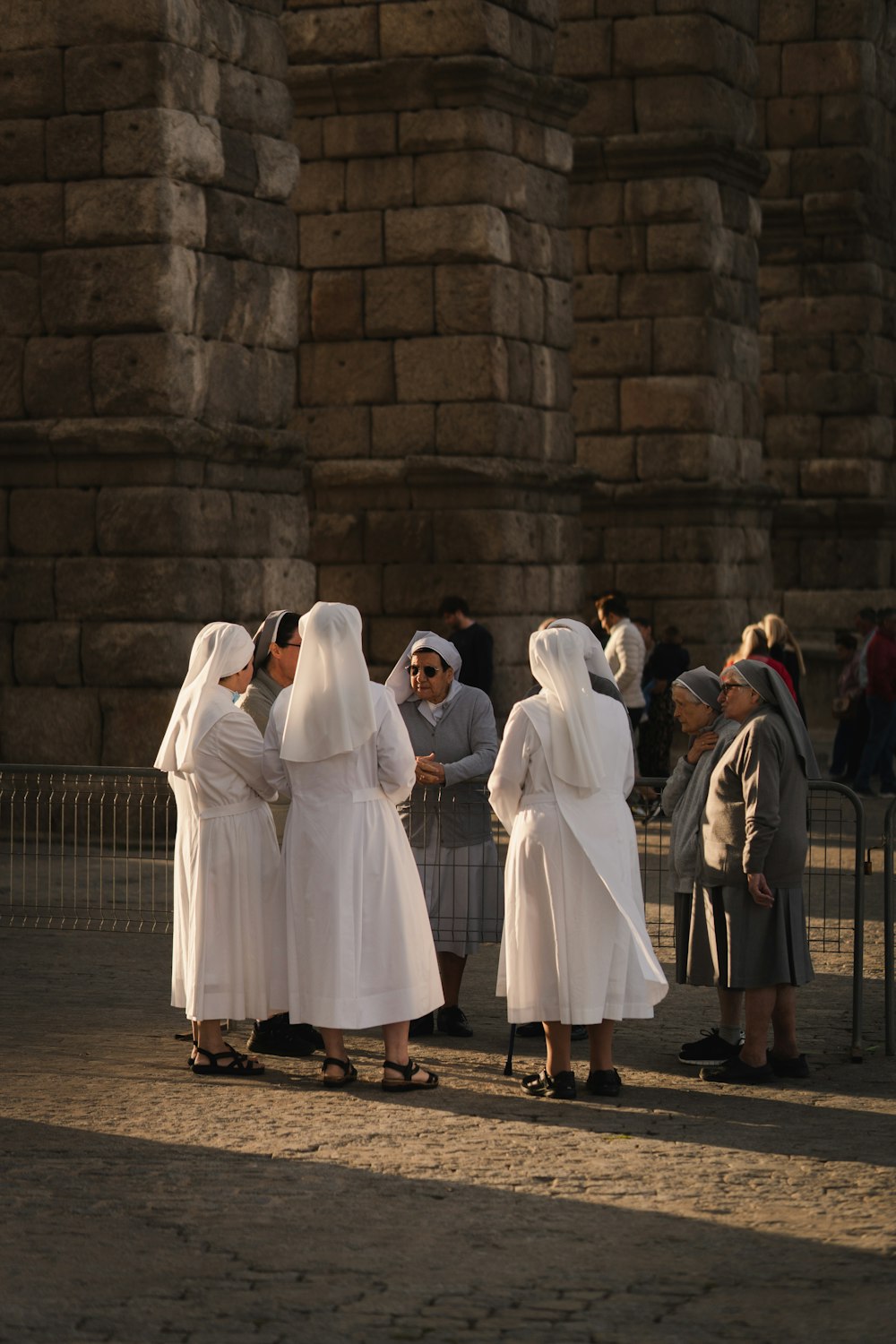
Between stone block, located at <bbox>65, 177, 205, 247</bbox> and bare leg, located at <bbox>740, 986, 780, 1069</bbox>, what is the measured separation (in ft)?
26.5

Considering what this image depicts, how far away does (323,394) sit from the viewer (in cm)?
2031

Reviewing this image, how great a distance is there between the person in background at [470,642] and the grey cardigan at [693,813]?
8335mm

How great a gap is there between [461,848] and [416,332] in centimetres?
1053

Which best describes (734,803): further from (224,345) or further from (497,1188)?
(224,345)

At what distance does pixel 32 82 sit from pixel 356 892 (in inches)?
346

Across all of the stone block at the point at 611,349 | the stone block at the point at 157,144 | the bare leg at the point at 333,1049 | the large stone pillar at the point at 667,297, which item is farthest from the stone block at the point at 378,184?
the bare leg at the point at 333,1049

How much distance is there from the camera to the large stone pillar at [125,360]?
15.4 metres

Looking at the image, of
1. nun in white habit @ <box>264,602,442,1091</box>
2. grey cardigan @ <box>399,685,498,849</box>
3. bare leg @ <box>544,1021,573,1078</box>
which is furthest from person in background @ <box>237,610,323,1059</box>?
bare leg @ <box>544,1021,573,1078</box>

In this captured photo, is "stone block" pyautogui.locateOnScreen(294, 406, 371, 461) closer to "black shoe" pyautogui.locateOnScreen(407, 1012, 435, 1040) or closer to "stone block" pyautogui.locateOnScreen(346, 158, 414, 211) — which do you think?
"stone block" pyautogui.locateOnScreen(346, 158, 414, 211)

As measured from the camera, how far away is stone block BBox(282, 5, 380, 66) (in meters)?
19.8

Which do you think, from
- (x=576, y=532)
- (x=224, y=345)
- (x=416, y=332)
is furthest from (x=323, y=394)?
(x=224, y=345)

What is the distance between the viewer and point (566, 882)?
8664 mm

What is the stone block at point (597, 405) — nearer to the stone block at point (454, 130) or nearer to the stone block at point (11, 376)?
the stone block at point (454, 130)

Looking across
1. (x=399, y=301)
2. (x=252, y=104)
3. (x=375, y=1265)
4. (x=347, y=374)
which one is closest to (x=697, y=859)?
(x=375, y=1265)
